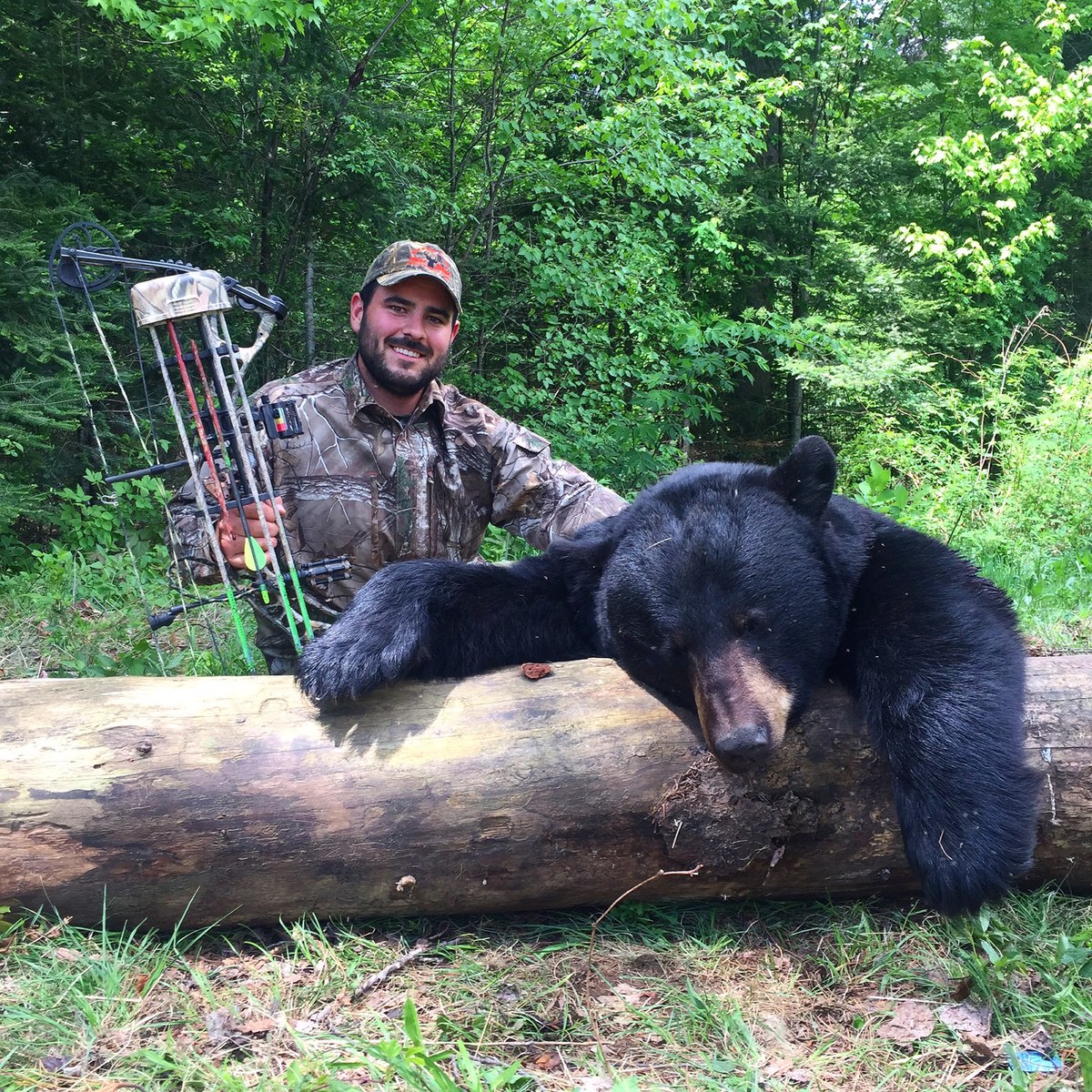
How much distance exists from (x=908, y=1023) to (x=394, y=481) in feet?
8.29

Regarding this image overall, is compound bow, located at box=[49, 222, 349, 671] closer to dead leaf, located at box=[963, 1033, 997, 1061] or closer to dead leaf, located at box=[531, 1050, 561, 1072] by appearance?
dead leaf, located at box=[531, 1050, 561, 1072]

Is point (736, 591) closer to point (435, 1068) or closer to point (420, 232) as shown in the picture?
point (435, 1068)

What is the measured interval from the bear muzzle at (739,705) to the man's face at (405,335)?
192 centimetres

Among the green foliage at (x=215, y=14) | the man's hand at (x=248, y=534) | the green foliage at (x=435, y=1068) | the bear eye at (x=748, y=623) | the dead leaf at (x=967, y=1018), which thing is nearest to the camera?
the green foliage at (x=435, y=1068)

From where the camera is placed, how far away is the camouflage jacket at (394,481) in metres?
3.52

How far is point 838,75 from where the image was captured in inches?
486

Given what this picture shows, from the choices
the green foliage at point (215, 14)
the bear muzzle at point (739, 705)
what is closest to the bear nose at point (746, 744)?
the bear muzzle at point (739, 705)

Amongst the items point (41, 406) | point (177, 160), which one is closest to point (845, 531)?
point (41, 406)

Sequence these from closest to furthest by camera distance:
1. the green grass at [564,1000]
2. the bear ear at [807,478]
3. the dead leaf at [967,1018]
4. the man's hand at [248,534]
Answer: the green grass at [564,1000] → the dead leaf at [967,1018] → the bear ear at [807,478] → the man's hand at [248,534]

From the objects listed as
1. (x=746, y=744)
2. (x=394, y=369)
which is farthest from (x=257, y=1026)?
(x=394, y=369)

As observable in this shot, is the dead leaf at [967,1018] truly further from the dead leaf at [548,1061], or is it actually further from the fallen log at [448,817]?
the dead leaf at [548,1061]

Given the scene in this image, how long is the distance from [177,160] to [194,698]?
5812 millimetres

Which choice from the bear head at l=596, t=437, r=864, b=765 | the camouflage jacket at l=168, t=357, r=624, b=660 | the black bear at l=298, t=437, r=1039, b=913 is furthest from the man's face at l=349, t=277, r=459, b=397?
the bear head at l=596, t=437, r=864, b=765

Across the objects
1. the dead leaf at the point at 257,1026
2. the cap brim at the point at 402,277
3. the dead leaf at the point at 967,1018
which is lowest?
the dead leaf at the point at 967,1018
